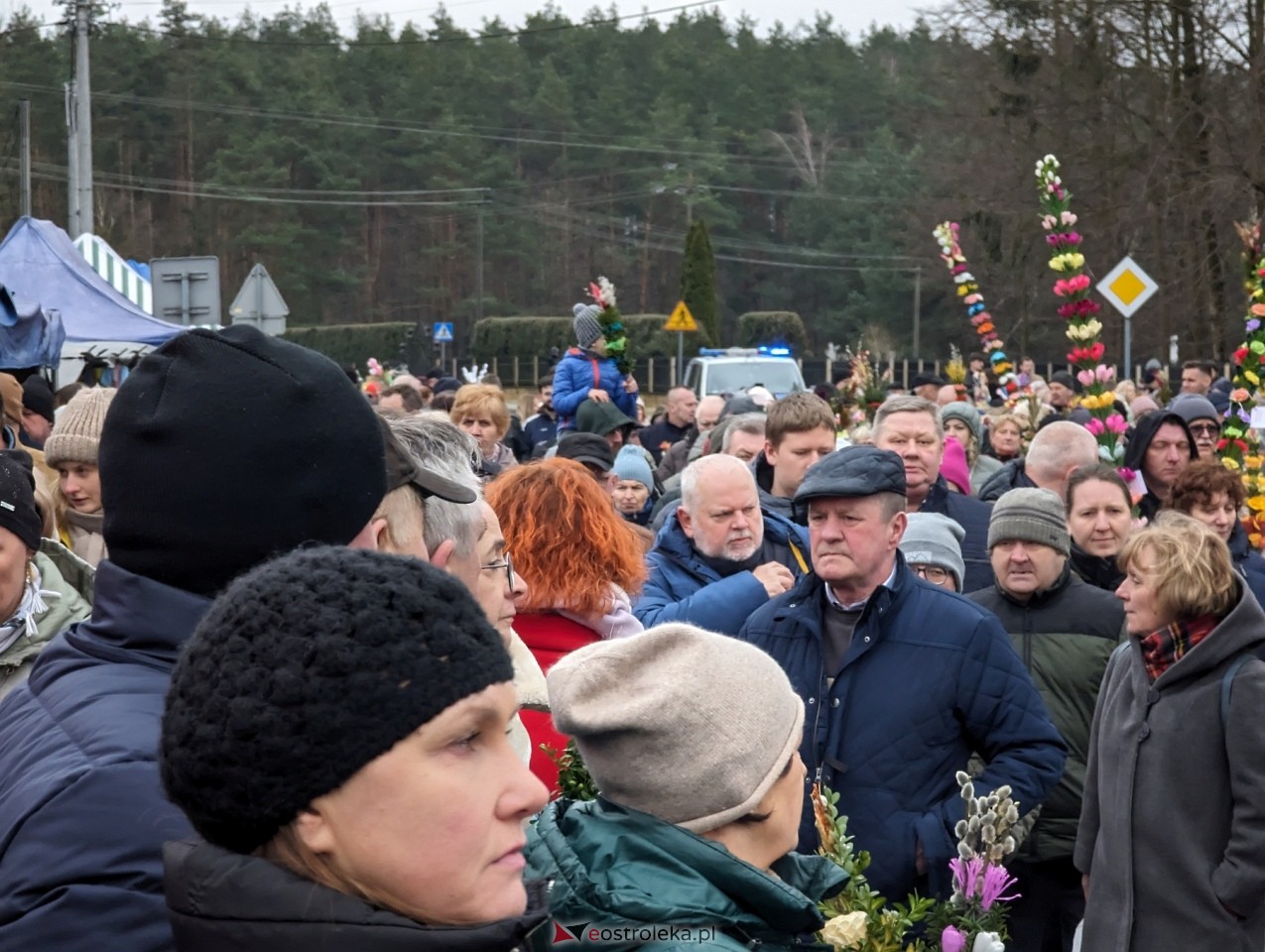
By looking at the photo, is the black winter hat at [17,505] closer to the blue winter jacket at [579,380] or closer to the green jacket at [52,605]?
the green jacket at [52,605]

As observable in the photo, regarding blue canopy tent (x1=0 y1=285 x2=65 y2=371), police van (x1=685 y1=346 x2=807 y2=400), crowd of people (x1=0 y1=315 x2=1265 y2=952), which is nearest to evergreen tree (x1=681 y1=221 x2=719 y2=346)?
police van (x1=685 y1=346 x2=807 y2=400)

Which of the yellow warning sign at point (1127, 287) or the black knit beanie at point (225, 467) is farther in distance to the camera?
the yellow warning sign at point (1127, 287)

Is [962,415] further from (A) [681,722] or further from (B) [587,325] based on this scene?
(A) [681,722]

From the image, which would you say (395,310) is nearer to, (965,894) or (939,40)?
(939,40)

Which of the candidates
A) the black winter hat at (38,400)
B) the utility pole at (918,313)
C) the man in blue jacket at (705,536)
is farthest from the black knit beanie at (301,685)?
the utility pole at (918,313)

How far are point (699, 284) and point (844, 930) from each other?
60.3m

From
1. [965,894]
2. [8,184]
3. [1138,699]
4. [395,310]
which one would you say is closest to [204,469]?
[965,894]

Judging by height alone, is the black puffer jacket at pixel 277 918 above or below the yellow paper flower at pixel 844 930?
above

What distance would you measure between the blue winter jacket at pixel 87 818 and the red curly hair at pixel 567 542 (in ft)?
8.22

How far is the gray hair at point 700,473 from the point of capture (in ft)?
19.0

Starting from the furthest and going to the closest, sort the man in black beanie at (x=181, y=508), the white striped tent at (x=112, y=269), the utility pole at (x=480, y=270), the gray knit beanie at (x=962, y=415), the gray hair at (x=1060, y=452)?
the utility pole at (x=480, y=270) → the white striped tent at (x=112, y=269) → the gray knit beanie at (x=962, y=415) → the gray hair at (x=1060, y=452) → the man in black beanie at (x=181, y=508)

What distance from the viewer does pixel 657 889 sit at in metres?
2.40

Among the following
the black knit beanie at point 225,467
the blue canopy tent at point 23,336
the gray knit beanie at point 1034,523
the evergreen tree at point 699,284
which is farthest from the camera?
the evergreen tree at point 699,284

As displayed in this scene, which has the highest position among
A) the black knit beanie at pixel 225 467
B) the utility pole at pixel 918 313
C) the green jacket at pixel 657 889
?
the black knit beanie at pixel 225 467
